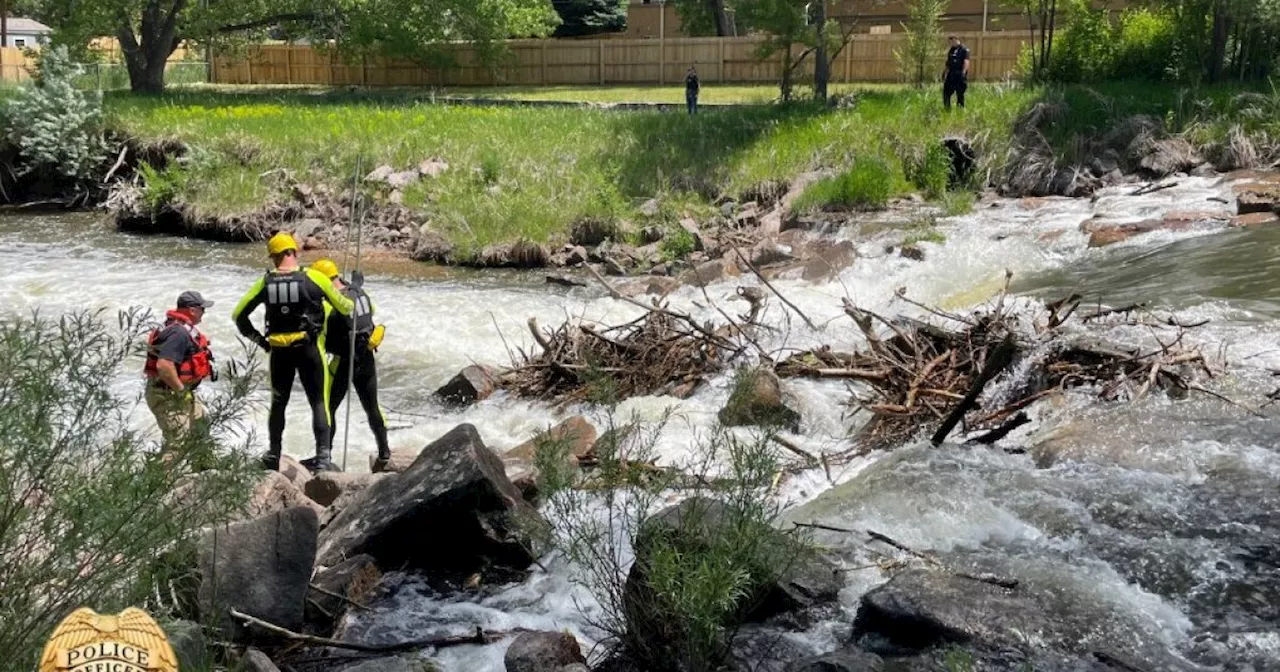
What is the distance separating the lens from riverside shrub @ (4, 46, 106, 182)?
995 inches

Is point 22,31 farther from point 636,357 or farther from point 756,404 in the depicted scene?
point 756,404

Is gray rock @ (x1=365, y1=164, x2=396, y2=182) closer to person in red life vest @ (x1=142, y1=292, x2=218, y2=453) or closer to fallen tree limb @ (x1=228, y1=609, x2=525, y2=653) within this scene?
person in red life vest @ (x1=142, y1=292, x2=218, y2=453)

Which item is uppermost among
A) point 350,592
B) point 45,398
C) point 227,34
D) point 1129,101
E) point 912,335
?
point 227,34

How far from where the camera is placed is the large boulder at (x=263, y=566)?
5750 millimetres

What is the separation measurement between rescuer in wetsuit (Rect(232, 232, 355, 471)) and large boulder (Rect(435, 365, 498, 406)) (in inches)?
74.4

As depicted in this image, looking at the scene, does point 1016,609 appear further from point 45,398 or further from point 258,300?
point 258,300

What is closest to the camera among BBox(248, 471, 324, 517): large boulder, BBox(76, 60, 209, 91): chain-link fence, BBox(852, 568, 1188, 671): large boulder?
BBox(852, 568, 1188, 671): large boulder

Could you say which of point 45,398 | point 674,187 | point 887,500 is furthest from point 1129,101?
point 45,398

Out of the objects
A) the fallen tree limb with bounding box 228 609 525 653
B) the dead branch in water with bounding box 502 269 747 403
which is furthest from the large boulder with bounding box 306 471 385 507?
the dead branch in water with bounding box 502 269 747 403

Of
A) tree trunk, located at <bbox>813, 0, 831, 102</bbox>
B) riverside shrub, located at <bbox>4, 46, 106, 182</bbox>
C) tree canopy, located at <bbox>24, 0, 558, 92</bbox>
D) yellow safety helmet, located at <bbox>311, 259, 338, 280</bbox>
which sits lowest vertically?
yellow safety helmet, located at <bbox>311, 259, 338, 280</bbox>

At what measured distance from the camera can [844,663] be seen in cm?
529

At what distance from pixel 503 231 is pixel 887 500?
40.5 ft

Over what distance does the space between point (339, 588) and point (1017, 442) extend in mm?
4290

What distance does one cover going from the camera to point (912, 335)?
9.41m
